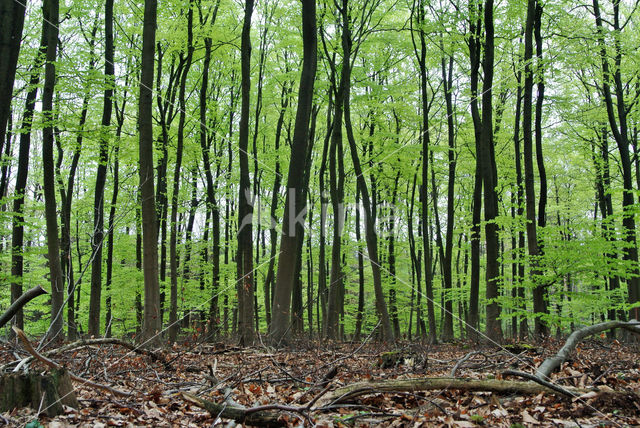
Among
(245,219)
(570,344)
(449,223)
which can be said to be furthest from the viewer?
(449,223)

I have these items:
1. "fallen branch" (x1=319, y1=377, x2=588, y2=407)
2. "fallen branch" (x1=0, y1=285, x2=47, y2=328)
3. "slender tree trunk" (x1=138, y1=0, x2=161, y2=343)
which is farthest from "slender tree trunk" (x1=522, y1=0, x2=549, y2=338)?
"fallen branch" (x1=0, y1=285, x2=47, y2=328)

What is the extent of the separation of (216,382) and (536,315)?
842 cm

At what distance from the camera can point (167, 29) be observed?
556 inches

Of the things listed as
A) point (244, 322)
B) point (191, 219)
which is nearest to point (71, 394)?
point (244, 322)

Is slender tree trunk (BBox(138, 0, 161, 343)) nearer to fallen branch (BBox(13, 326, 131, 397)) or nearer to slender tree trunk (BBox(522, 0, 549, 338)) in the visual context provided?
fallen branch (BBox(13, 326, 131, 397))

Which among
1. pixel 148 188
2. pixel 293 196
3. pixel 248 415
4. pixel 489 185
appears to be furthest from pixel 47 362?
pixel 489 185

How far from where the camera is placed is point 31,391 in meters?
3.21

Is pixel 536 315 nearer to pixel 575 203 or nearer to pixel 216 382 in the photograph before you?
pixel 216 382

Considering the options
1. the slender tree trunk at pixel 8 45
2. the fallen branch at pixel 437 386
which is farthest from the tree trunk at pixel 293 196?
the fallen branch at pixel 437 386

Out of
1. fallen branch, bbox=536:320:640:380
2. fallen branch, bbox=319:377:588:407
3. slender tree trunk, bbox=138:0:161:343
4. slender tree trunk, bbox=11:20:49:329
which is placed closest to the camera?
fallen branch, bbox=319:377:588:407

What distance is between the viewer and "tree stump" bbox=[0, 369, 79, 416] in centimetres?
317

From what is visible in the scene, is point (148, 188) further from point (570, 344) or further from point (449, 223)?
point (449, 223)

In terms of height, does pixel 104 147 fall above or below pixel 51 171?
above

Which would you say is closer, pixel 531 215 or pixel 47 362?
pixel 47 362
